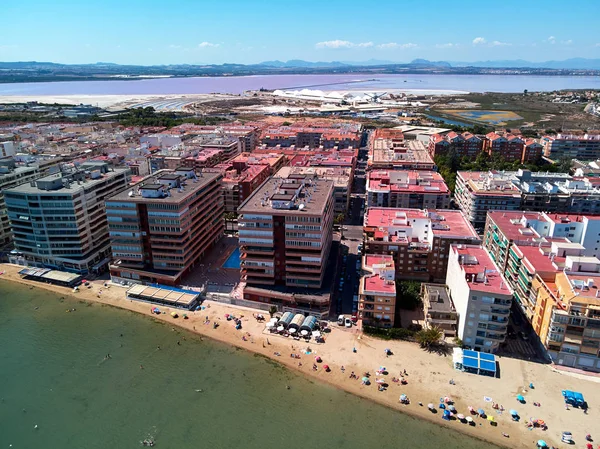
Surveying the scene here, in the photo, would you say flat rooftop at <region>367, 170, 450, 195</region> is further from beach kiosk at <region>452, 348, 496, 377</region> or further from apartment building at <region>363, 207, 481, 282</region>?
beach kiosk at <region>452, 348, 496, 377</region>

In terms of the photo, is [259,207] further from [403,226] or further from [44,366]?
[44,366]

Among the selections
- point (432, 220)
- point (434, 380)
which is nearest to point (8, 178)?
point (432, 220)

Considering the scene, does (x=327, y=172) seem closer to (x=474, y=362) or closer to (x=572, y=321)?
(x=474, y=362)

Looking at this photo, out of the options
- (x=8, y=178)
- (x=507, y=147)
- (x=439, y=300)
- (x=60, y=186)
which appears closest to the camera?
(x=439, y=300)

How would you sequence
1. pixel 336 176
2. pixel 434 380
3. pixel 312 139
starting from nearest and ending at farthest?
pixel 434 380, pixel 336 176, pixel 312 139

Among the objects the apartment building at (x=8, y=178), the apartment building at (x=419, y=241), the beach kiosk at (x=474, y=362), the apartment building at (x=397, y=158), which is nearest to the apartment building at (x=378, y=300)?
the apartment building at (x=419, y=241)

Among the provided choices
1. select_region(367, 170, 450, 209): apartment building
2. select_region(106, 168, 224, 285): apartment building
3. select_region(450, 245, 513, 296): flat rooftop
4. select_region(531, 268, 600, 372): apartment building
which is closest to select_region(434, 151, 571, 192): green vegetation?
select_region(367, 170, 450, 209): apartment building

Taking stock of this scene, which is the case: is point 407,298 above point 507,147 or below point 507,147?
below
